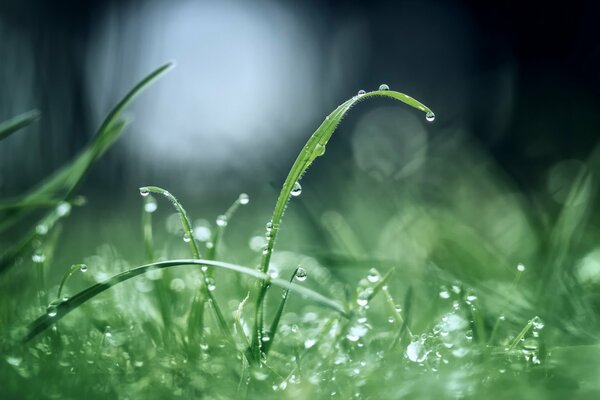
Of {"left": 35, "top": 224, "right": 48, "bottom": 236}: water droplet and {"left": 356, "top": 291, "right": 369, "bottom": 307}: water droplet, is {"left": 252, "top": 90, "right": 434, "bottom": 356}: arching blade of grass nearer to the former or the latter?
{"left": 356, "top": 291, "right": 369, "bottom": 307}: water droplet

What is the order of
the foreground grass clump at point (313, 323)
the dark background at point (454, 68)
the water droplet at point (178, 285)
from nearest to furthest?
the foreground grass clump at point (313, 323)
the water droplet at point (178, 285)
the dark background at point (454, 68)

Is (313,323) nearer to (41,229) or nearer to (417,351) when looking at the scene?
(417,351)

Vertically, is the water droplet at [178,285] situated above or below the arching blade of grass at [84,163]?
below

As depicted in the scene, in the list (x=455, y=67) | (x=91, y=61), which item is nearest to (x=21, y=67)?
(x=91, y=61)

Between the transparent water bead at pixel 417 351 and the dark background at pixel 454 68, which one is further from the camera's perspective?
the dark background at pixel 454 68

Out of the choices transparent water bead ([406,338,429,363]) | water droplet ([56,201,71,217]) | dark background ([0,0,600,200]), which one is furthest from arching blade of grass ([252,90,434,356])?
dark background ([0,0,600,200])

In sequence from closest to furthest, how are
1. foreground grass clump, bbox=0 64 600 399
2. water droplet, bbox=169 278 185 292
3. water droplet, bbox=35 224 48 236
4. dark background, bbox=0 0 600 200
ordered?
foreground grass clump, bbox=0 64 600 399 < water droplet, bbox=35 224 48 236 < water droplet, bbox=169 278 185 292 < dark background, bbox=0 0 600 200

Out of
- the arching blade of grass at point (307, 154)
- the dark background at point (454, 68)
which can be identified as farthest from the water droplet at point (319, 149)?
the dark background at point (454, 68)

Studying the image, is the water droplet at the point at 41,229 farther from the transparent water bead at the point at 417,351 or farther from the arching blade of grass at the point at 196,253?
the transparent water bead at the point at 417,351

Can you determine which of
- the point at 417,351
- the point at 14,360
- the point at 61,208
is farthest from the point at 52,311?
the point at 417,351
